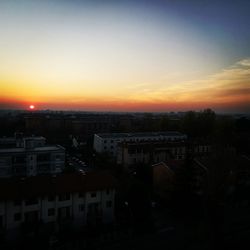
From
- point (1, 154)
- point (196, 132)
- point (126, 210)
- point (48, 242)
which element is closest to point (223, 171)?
point (126, 210)

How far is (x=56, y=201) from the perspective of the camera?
12.2 metres

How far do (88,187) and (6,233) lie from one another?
360 centimetres

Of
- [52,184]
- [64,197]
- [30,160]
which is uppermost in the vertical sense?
[52,184]

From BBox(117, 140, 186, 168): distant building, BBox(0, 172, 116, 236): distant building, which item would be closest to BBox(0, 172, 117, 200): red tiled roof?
BBox(0, 172, 116, 236): distant building

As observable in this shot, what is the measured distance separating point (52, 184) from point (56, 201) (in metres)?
0.73

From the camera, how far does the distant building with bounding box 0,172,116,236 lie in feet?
37.3

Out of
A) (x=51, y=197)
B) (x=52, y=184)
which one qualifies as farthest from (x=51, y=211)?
(x=52, y=184)

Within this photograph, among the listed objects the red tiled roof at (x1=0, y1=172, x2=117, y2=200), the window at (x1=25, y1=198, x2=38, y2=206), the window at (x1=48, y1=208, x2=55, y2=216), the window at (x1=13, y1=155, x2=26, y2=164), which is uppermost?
the red tiled roof at (x1=0, y1=172, x2=117, y2=200)

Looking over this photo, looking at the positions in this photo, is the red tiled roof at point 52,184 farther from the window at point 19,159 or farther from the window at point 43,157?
the window at point 43,157

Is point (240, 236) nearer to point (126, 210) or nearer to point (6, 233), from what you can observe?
point (126, 210)

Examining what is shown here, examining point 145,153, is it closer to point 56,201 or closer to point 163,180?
point 163,180

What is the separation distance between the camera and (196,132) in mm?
38031

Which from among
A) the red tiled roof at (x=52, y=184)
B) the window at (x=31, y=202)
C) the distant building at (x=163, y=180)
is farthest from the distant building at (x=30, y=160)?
the window at (x=31, y=202)

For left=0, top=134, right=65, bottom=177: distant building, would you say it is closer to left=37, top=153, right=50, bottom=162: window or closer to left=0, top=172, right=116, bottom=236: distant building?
left=37, top=153, right=50, bottom=162: window
